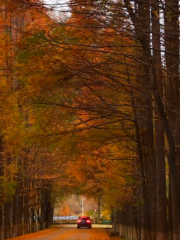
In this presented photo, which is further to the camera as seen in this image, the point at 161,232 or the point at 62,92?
the point at 161,232

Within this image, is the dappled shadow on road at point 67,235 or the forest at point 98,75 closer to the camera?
the forest at point 98,75

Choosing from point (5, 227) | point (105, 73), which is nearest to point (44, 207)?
point (5, 227)

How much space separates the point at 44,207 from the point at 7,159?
28997 millimetres

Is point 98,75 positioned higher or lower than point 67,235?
higher

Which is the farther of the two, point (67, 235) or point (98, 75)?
point (67, 235)

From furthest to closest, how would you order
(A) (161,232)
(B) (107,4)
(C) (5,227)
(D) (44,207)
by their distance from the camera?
(D) (44,207) → (C) (5,227) → (A) (161,232) → (B) (107,4)

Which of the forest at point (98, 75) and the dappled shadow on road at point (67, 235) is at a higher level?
the forest at point (98, 75)

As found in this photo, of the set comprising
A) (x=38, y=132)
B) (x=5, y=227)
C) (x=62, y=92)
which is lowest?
(x=5, y=227)

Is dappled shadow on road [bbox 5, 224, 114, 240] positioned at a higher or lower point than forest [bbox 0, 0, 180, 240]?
lower

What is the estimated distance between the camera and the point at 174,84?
541 inches

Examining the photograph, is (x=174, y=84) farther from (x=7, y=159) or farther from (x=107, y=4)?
(x=7, y=159)

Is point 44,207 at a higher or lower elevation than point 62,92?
lower

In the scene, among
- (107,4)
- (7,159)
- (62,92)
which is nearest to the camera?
(107,4)

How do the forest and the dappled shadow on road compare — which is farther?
the dappled shadow on road
